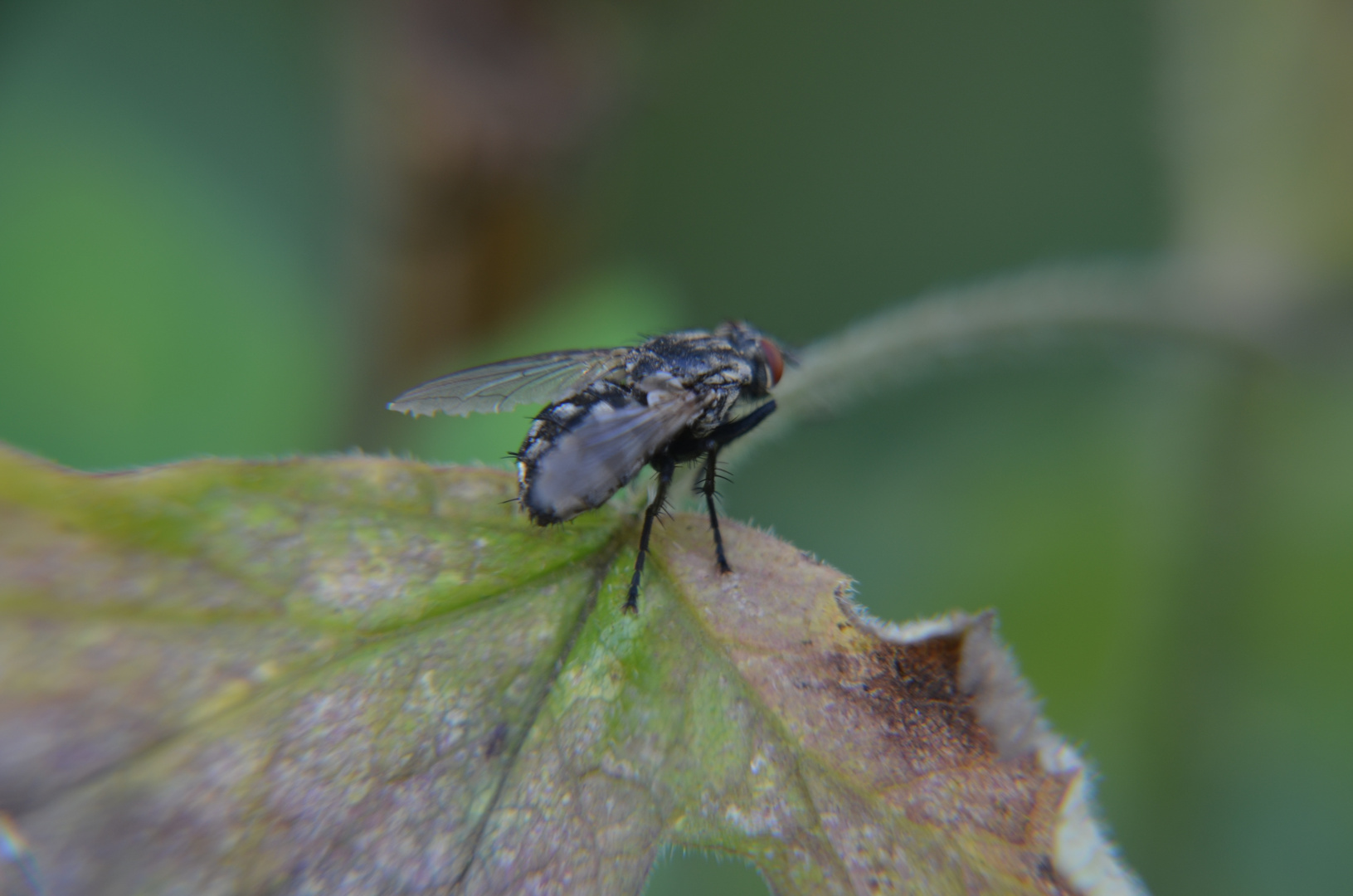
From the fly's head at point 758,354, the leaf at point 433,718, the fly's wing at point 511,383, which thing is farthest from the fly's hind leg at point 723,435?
the leaf at point 433,718

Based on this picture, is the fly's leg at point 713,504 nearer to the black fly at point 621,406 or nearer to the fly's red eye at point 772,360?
the black fly at point 621,406

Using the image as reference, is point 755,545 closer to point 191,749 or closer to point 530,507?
point 530,507

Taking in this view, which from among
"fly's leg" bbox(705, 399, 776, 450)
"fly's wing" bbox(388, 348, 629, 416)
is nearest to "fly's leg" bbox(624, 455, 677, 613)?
"fly's leg" bbox(705, 399, 776, 450)

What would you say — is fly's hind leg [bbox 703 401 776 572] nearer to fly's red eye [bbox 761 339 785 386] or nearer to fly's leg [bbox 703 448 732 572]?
fly's leg [bbox 703 448 732 572]

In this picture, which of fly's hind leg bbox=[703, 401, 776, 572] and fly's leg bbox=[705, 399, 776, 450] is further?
fly's leg bbox=[705, 399, 776, 450]

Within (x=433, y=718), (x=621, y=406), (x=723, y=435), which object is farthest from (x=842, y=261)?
(x=433, y=718)

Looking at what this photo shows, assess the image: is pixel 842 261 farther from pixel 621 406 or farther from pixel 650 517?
pixel 650 517
